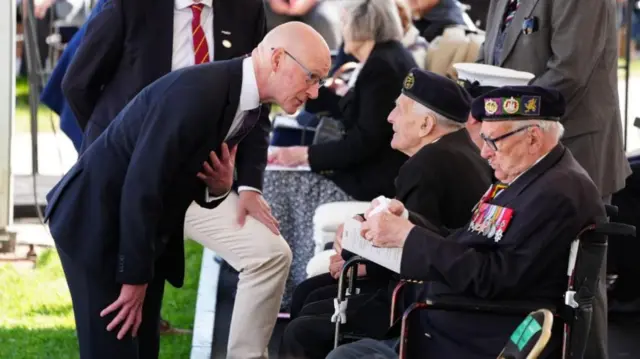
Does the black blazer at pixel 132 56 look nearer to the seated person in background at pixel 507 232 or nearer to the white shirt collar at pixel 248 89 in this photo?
the white shirt collar at pixel 248 89

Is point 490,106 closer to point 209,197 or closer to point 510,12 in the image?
point 209,197

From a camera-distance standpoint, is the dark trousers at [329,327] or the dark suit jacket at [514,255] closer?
the dark suit jacket at [514,255]

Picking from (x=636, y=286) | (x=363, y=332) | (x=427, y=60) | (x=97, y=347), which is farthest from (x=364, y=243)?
(x=427, y=60)

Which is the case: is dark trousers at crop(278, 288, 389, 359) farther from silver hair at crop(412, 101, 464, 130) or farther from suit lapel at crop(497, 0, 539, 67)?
suit lapel at crop(497, 0, 539, 67)

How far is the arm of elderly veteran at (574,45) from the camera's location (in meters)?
5.46

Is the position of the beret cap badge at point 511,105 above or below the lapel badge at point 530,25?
above

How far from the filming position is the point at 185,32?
5547 mm

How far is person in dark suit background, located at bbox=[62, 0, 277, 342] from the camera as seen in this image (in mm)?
5422

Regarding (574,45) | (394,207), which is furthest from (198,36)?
(574,45)

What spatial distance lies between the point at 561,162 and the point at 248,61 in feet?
3.52

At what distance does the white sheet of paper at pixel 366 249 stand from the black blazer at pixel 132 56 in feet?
2.70

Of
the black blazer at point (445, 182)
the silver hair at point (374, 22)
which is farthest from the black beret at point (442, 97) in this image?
the silver hair at point (374, 22)

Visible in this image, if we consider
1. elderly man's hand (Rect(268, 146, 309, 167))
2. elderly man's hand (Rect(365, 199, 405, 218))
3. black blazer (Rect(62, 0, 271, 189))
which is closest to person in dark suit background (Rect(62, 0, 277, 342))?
black blazer (Rect(62, 0, 271, 189))

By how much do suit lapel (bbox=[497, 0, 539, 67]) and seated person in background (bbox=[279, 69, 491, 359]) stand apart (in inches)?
23.0
